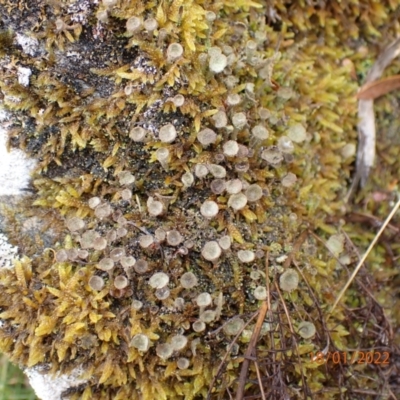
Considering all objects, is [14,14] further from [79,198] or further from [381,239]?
[381,239]

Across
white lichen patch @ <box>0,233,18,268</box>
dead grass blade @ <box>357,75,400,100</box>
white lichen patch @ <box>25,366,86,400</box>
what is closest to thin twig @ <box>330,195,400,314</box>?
dead grass blade @ <box>357,75,400,100</box>

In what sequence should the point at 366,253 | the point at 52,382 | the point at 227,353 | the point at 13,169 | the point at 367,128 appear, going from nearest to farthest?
the point at 227,353, the point at 52,382, the point at 13,169, the point at 366,253, the point at 367,128

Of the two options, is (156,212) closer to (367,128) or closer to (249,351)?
(249,351)

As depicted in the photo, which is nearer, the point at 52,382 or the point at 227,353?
the point at 227,353

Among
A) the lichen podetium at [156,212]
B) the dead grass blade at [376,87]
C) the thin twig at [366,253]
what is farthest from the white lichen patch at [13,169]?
the dead grass blade at [376,87]

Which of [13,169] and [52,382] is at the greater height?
[13,169]

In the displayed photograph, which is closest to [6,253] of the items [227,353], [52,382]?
[52,382]

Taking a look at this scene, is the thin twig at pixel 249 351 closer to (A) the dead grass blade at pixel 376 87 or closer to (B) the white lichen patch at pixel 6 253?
(B) the white lichen patch at pixel 6 253

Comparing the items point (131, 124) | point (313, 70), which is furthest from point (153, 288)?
point (313, 70)
